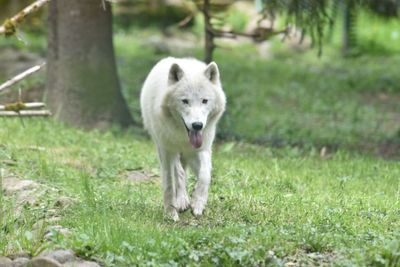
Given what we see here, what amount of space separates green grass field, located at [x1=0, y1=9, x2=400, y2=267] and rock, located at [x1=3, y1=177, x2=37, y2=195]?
0.18 m

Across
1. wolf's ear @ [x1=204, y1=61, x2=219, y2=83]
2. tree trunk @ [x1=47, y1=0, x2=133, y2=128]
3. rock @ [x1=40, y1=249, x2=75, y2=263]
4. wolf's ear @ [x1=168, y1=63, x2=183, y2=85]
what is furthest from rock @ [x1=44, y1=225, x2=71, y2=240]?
tree trunk @ [x1=47, y1=0, x2=133, y2=128]

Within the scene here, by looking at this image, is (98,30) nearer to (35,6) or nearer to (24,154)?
(24,154)

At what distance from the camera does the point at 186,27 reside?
2477 centimetres

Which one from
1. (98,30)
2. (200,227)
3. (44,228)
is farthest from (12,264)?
(98,30)

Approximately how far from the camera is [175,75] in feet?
25.3

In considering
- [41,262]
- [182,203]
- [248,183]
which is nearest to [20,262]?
[41,262]

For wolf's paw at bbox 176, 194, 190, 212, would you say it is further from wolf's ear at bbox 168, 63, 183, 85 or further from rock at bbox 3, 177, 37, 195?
rock at bbox 3, 177, 37, 195

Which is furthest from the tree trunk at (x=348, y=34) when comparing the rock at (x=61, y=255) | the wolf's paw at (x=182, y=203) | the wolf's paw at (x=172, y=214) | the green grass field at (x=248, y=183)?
the rock at (x=61, y=255)

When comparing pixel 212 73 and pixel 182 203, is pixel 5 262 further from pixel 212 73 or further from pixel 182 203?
pixel 212 73

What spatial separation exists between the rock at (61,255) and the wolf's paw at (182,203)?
5.60 ft

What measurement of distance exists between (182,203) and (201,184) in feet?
0.90

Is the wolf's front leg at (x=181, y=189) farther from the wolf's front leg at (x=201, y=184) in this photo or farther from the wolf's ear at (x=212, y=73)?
the wolf's ear at (x=212, y=73)

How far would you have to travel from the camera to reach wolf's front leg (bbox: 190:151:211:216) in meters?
7.75

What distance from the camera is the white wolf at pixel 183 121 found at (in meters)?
7.57
